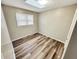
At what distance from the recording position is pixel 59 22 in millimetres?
3441

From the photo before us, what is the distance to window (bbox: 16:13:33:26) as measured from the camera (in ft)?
12.1

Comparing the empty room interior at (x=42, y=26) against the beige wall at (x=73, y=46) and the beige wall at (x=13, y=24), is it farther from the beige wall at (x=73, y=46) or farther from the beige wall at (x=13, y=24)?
the beige wall at (x=73, y=46)

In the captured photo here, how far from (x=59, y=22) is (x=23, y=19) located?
194 centimetres

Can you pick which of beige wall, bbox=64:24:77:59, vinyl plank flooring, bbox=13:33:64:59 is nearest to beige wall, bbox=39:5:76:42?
vinyl plank flooring, bbox=13:33:64:59

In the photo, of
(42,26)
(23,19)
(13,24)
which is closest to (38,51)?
(13,24)

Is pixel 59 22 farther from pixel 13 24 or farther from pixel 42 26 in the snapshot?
pixel 13 24

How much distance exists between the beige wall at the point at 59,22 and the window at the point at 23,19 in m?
0.89

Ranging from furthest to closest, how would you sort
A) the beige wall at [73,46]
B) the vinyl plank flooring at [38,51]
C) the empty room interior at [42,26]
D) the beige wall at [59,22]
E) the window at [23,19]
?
the window at [23,19] → the beige wall at [59,22] → the empty room interior at [42,26] → the vinyl plank flooring at [38,51] → the beige wall at [73,46]

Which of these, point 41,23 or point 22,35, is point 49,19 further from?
point 22,35

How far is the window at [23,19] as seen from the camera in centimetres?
368

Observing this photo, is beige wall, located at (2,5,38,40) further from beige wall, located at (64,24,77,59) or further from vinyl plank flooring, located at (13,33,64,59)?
beige wall, located at (64,24,77,59)

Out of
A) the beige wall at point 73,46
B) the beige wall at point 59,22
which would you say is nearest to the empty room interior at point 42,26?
the beige wall at point 59,22

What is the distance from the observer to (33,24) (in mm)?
5047

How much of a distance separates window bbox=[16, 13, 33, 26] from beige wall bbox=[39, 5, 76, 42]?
892 mm
